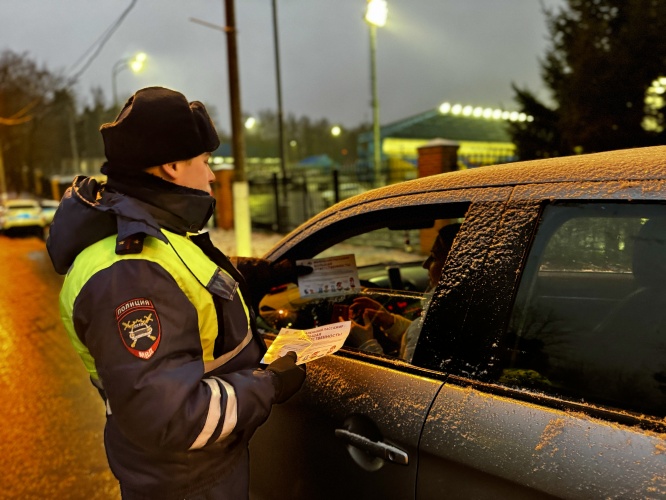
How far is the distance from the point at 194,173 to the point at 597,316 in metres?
1.11

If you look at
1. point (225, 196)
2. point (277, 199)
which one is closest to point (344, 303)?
point (277, 199)

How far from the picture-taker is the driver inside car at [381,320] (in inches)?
74.7

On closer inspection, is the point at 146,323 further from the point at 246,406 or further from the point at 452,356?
the point at 452,356

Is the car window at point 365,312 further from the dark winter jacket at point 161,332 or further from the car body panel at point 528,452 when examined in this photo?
the dark winter jacket at point 161,332

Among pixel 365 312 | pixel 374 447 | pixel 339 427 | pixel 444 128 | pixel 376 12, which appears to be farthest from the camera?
pixel 444 128

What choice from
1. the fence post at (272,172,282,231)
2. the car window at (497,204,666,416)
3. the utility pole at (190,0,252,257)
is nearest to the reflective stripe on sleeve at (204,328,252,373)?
the car window at (497,204,666,416)

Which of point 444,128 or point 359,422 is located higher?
point 444,128

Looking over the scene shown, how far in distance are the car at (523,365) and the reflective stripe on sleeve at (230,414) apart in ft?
1.19

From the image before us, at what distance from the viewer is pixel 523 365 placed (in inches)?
51.3

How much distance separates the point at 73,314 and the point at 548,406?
1.11 metres

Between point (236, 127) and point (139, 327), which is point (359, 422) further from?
point (236, 127)

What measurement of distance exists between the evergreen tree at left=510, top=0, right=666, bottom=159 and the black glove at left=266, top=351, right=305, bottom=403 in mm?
9020

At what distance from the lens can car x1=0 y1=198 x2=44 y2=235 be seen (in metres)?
19.0

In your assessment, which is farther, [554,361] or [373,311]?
[373,311]
